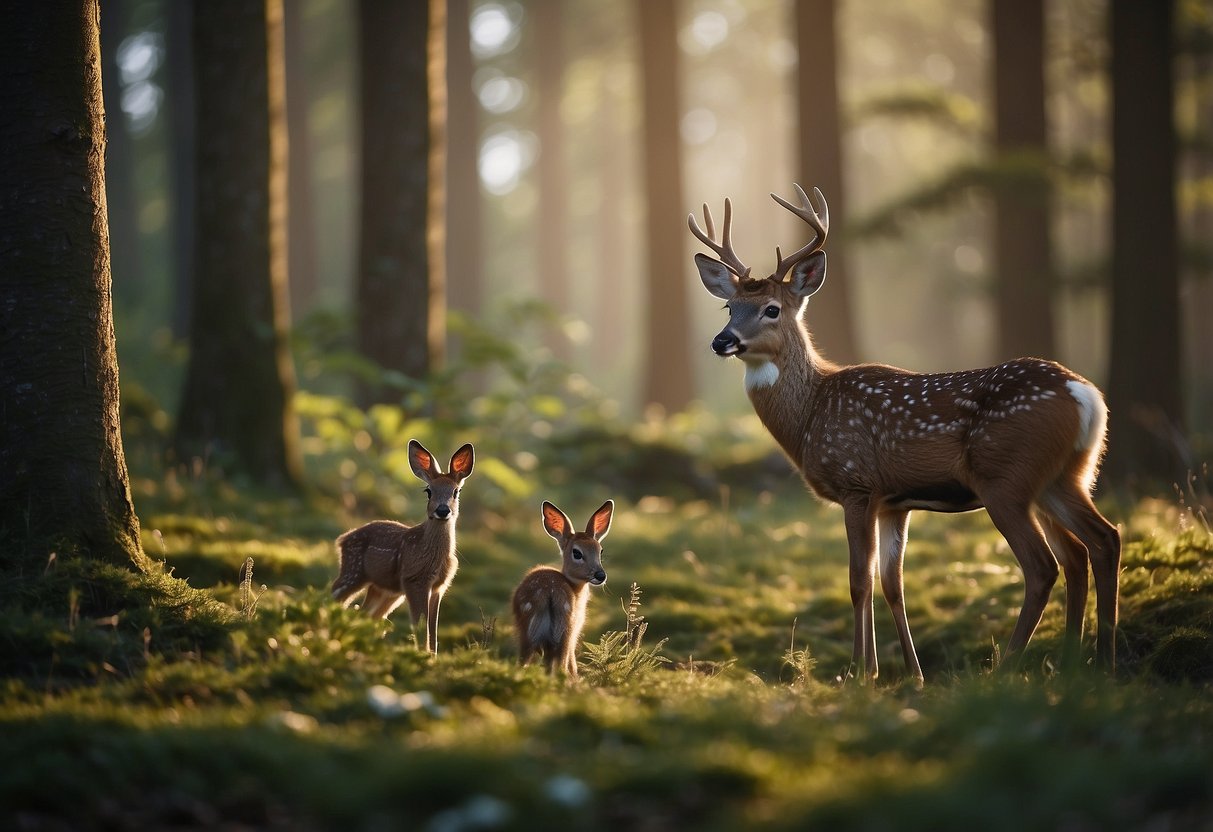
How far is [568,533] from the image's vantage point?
7984 mm

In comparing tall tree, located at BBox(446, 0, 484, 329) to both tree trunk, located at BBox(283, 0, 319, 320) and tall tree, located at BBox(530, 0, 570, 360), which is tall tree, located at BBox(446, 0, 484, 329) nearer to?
tree trunk, located at BBox(283, 0, 319, 320)

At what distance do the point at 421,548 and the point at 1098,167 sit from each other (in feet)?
44.4

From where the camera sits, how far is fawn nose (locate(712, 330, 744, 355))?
809 cm

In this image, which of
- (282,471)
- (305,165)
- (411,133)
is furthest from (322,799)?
(305,165)

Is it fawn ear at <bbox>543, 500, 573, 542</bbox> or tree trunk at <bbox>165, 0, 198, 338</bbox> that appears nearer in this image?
fawn ear at <bbox>543, 500, 573, 542</bbox>

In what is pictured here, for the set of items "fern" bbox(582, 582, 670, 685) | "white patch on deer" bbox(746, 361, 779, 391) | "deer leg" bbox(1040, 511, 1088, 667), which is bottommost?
"fern" bbox(582, 582, 670, 685)

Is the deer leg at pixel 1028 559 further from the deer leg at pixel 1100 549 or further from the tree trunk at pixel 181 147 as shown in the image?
the tree trunk at pixel 181 147

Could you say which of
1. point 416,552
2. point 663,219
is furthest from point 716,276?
point 663,219

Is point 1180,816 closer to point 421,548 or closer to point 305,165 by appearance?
point 421,548

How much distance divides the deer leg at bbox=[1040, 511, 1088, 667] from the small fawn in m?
2.70

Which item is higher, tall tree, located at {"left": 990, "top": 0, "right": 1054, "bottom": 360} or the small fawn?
tall tree, located at {"left": 990, "top": 0, "right": 1054, "bottom": 360}

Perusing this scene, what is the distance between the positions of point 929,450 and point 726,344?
1.53m

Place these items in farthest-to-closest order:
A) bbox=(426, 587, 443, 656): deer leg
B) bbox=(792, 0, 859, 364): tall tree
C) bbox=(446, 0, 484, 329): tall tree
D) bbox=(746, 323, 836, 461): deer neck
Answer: bbox=(446, 0, 484, 329): tall tree → bbox=(792, 0, 859, 364): tall tree → bbox=(746, 323, 836, 461): deer neck → bbox=(426, 587, 443, 656): deer leg

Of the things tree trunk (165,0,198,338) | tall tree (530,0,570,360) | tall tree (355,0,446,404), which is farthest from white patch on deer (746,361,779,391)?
tall tree (530,0,570,360)
